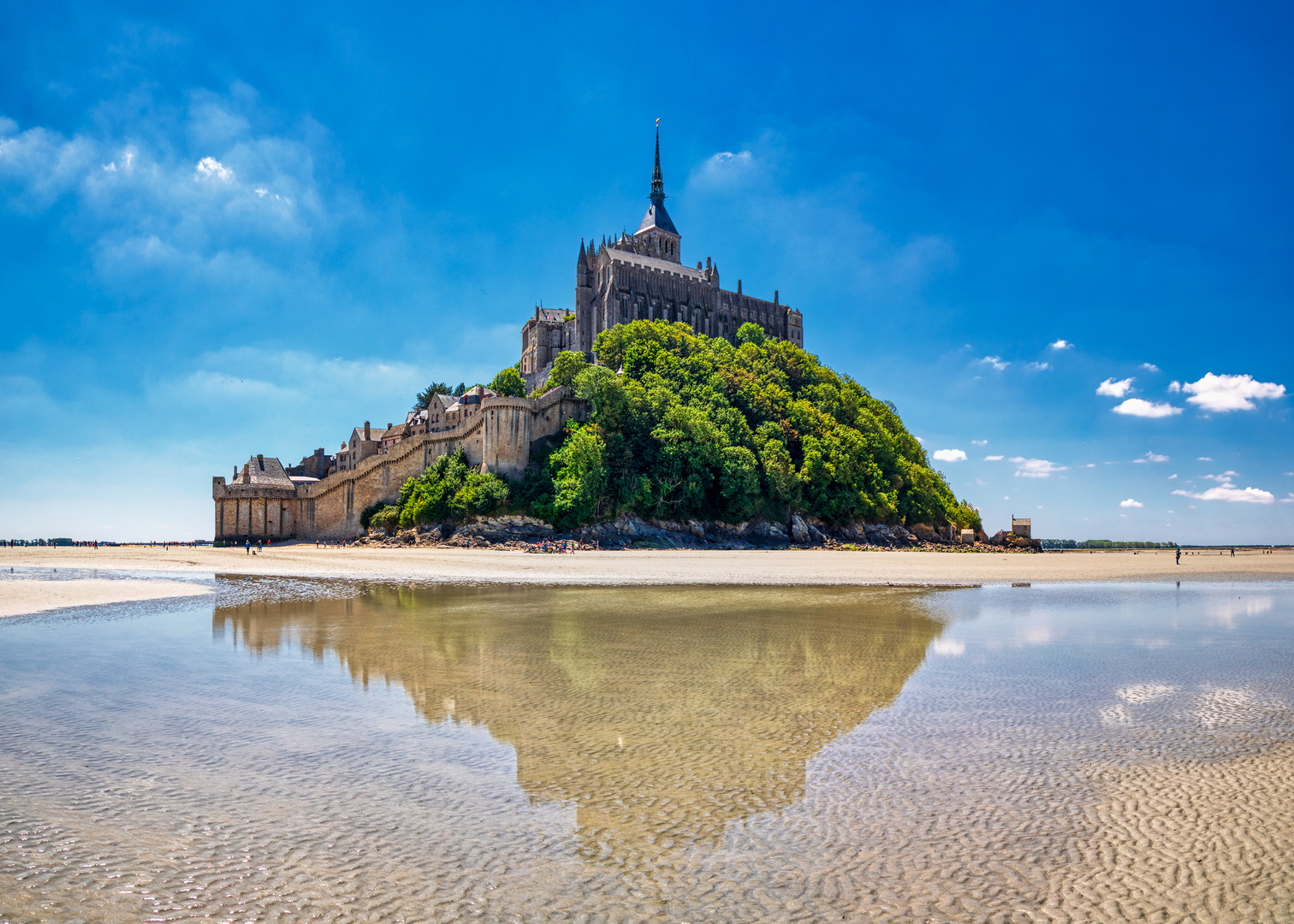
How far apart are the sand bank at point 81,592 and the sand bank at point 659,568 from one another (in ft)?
16.2

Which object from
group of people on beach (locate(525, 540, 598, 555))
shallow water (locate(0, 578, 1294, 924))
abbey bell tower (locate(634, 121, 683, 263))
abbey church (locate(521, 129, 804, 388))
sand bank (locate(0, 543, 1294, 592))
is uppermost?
abbey bell tower (locate(634, 121, 683, 263))

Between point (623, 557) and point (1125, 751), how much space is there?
29195 millimetres

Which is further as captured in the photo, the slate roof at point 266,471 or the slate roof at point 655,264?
the slate roof at point 655,264

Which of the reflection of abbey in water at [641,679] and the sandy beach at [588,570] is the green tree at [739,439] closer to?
the sandy beach at [588,570]

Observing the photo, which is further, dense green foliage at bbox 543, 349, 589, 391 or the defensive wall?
dense green foliage at bbox 543, 349, 589, 391

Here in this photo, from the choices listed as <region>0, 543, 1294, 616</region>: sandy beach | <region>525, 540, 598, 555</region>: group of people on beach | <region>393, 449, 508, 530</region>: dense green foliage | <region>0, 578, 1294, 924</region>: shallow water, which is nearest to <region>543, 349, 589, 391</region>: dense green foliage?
<region>393, 449, 508, 530</region>: dense green foliage

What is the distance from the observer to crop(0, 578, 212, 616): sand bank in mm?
15898

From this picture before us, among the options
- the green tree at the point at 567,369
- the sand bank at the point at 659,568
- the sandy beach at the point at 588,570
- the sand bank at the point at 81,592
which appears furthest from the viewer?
the green tree at the point at 567,369

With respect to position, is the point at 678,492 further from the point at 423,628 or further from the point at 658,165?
the point at 658,165

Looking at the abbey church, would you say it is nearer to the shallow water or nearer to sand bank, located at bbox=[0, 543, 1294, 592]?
sand bank, located at bbox=[0, 543, 1294, 592]

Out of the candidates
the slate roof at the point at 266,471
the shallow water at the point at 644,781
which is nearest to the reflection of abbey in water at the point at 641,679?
the shallow water at the point at 644,781

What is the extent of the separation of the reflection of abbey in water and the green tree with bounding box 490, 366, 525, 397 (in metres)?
48.3

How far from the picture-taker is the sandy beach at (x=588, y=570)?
66.7ft

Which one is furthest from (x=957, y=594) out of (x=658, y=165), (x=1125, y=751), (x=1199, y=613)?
(x=658, y=165)
